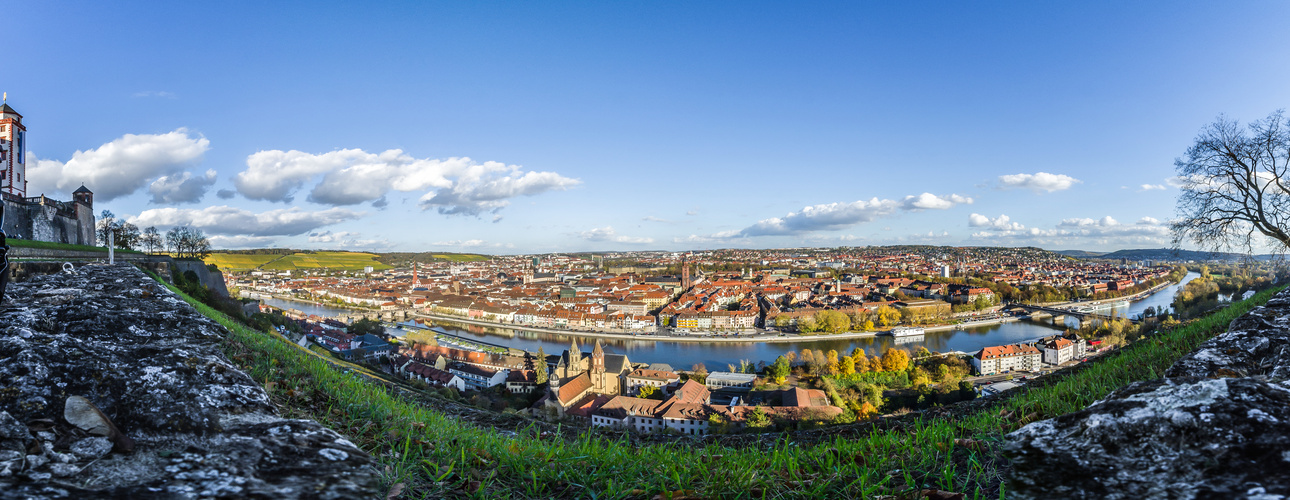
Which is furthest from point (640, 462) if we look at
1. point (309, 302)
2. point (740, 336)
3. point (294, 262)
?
point (294, 262)

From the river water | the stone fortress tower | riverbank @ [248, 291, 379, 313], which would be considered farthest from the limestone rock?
riverbank @ [248, 291, 379, 313]

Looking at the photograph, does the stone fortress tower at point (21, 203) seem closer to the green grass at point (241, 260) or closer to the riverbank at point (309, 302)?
the riverbank at point (309, 302)

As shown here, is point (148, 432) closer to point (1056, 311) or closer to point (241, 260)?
point (1056, 311)

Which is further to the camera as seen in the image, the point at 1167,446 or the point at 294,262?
the point at 294,262

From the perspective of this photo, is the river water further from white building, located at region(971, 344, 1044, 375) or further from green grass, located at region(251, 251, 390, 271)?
green grass, located at region(251, 251, 390, 271)

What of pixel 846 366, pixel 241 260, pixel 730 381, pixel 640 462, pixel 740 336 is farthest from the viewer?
pixel 241 260

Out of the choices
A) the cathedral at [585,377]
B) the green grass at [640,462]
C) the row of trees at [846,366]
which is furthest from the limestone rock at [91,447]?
the row of trees at [846,366]

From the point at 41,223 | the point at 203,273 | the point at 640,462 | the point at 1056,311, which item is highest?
the point at 41,223

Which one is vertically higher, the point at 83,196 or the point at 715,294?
the point at 83,196
